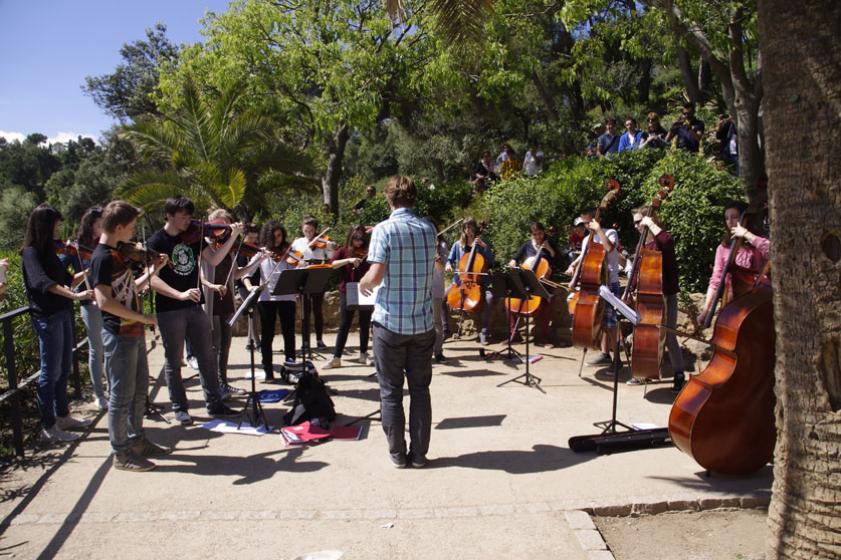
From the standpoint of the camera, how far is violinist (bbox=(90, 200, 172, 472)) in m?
4.55

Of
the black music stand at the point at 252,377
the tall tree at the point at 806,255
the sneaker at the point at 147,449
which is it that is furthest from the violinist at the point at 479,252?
the tall tree at the point at 806,255

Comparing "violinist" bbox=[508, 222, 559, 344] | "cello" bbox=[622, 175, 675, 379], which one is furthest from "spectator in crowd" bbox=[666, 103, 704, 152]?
"cello" bbox=[622, 175, 675, 379]

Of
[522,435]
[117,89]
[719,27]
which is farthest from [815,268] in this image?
[117,89]

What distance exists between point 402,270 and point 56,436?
335 centimetres

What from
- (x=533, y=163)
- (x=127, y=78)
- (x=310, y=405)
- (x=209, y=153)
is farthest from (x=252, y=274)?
(x=127, y=78)

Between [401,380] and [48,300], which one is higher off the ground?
[48,300]

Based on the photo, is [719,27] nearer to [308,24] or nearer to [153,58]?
[308,24]

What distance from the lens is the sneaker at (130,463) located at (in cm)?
486

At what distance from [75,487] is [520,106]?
1939 centimetres

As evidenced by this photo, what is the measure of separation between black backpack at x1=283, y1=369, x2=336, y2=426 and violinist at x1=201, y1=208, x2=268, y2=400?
1.07m

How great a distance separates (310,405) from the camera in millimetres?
5809

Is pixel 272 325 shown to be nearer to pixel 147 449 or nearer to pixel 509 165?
pixel 147 449

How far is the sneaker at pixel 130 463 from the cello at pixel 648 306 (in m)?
4.35

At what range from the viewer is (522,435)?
5.55 metres
